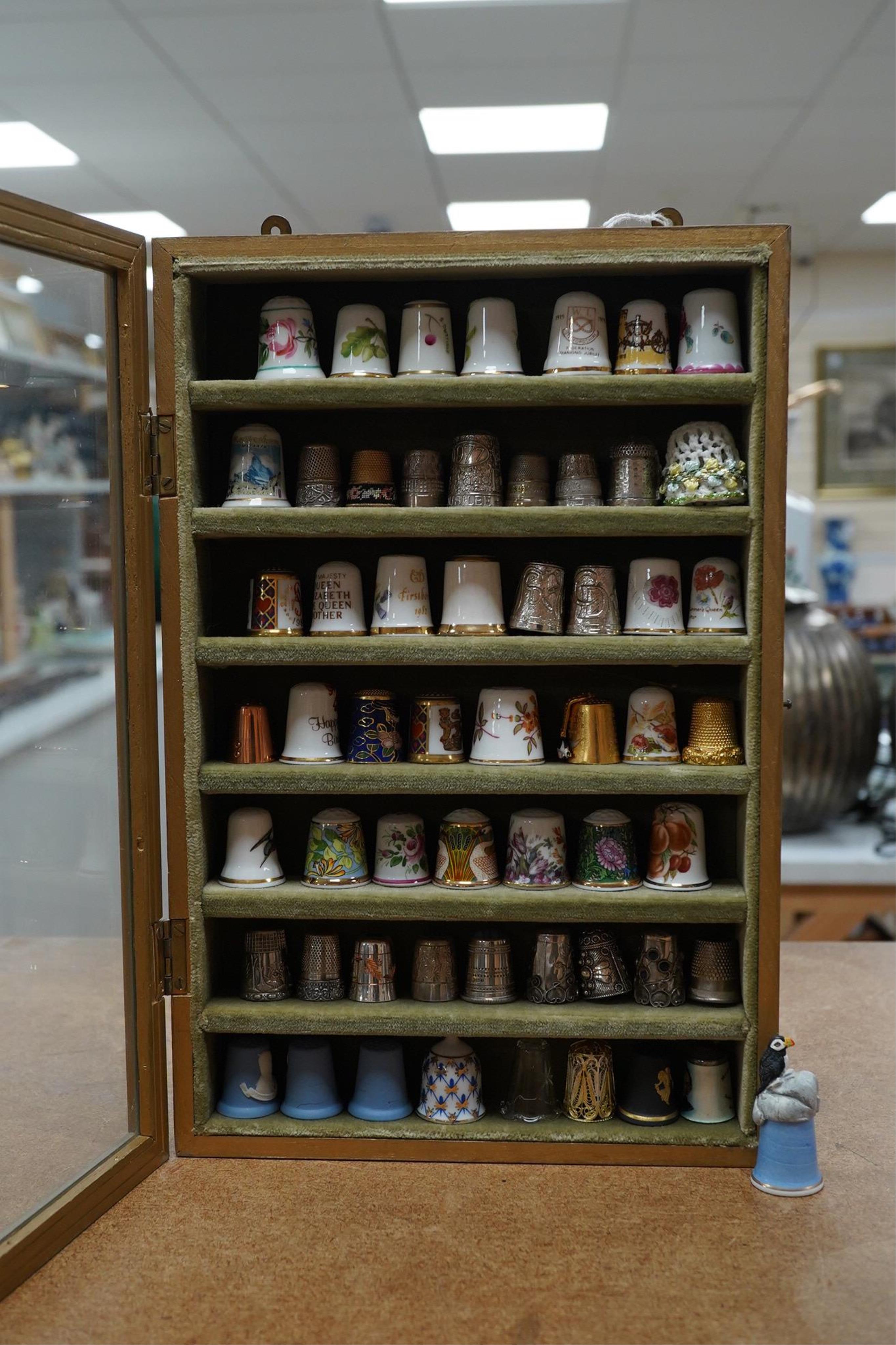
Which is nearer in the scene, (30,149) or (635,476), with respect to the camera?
(635,476)

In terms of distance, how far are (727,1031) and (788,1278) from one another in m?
0.28

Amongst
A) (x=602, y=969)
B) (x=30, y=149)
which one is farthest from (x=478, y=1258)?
(x=30, y=149)

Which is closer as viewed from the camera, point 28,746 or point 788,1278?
point 788,1278

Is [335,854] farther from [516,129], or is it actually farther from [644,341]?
[516,129]

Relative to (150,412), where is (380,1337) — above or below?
below

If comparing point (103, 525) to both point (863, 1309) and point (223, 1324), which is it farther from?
point (863, 1309)

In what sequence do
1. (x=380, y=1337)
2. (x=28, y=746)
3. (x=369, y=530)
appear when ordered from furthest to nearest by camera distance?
1. (x=369, y=530)
2. (x=28, y=746)
3. (x=380, y=1337)

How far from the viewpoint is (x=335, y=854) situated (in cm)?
147

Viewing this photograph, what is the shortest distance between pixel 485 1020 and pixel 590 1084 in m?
0.16

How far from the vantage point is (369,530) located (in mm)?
1361

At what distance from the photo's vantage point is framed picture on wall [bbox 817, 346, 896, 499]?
5445 millimetres

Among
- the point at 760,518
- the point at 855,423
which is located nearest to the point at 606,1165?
the point at 760,518

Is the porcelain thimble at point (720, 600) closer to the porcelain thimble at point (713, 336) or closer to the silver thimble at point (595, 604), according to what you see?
the silver thimble at point (595, 604)

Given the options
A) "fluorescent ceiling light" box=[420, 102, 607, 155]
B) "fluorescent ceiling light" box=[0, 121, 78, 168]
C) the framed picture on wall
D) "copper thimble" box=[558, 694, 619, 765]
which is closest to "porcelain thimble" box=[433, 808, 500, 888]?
"copper thimble" box=[558, 694, 619, 765]
